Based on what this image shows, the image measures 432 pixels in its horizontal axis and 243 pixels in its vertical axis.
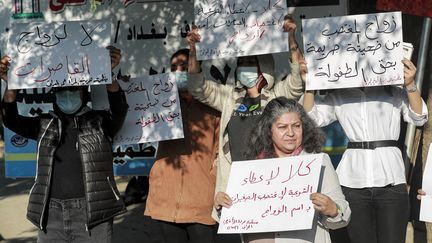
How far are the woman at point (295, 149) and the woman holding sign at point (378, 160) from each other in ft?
3.92

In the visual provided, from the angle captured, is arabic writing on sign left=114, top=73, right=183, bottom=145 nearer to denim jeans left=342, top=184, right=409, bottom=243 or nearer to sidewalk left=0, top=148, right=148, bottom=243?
denim jeans left=342, top=184, right=409, bottom=243

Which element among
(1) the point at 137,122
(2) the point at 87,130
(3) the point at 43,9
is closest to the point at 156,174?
(1) the point at 137,122

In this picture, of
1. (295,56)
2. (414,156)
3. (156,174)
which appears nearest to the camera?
(295,56)

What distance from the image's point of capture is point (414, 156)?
20.8 feet

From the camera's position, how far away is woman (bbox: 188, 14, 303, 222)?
4738 millimetres

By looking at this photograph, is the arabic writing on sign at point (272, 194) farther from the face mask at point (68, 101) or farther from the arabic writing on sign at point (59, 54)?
the arabic writing on sign at point (59, 54)

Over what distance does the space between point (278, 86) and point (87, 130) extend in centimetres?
130

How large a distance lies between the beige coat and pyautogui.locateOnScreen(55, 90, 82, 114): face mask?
2.51ft

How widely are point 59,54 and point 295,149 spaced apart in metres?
2.02

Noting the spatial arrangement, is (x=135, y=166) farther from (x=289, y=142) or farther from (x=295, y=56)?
(x=289, y=142)

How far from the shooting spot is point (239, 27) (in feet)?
17.0

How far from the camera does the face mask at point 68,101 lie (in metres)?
4.65

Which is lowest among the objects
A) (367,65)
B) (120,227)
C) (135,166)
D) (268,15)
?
(120,227)

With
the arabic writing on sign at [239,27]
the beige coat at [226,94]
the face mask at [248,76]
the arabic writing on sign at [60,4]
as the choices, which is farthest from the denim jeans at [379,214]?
the arabic writing on sign at [60,4]
